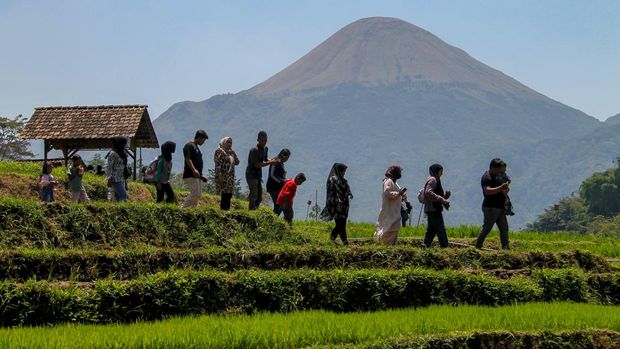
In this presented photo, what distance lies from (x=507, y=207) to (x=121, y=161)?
742 cm

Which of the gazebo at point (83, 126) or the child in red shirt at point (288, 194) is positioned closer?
the child in red shirt at point (288, 194)

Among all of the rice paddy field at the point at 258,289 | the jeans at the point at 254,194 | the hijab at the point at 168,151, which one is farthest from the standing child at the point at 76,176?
the rice paddy field at the point at 258,289

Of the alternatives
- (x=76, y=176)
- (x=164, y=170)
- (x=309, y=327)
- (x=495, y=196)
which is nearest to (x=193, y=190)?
(x=164, y=170)

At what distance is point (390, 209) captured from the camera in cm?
1722

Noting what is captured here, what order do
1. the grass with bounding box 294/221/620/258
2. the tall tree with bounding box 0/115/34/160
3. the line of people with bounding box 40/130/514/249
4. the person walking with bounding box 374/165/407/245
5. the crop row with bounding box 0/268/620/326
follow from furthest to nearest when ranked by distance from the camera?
1. the tall tree with bounding box 0/115/34/160
2. the grass with bounding box 294/221/620/258
3. the line of people with bounding box 40/130/514/249
4. the person walking with bounding box 374/165/407/245
5. the crop row with bounding box 0/268/620/326

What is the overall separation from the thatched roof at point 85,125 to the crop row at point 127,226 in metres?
16.7

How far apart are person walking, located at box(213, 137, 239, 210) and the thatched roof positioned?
14923mm

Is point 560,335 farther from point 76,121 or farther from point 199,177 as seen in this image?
point 76,121

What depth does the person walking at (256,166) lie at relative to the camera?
19438 millimetres

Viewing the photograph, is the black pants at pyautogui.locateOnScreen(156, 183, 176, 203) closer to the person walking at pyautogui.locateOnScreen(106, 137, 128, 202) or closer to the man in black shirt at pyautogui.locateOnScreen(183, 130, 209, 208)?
the person walking at pyautogui.locateOnScreen(106, 137, 128, 202)

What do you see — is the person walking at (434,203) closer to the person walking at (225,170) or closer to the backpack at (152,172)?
the person walking at (225,170)

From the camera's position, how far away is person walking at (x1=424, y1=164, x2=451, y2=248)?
55.9 ft

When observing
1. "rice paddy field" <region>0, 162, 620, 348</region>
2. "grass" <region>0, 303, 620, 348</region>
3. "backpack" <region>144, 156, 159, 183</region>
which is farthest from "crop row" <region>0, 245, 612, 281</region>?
"backpack" <region>144, 156, 159, 183</region>

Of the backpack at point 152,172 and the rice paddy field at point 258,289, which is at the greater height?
the backpack at point 152,172
